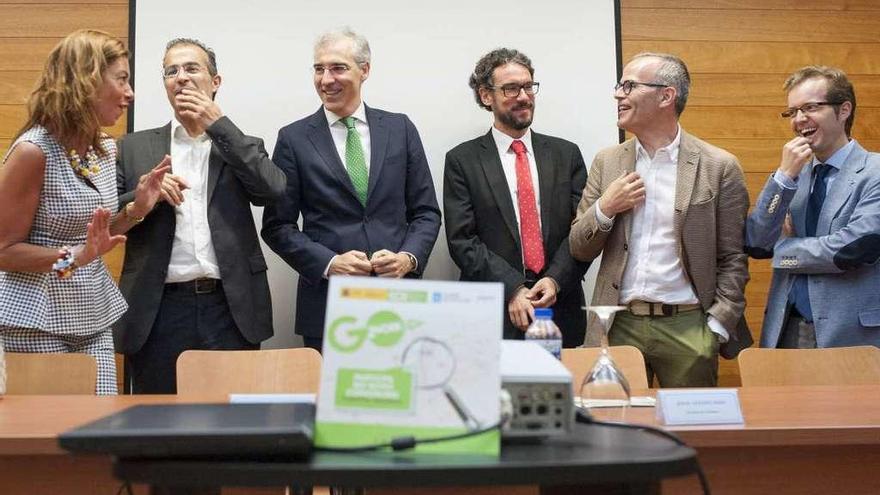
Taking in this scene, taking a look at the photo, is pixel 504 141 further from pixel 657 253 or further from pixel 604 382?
pixel 604 382

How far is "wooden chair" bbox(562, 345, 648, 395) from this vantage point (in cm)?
276

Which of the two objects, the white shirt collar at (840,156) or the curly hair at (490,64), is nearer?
the white shirt collar at (840,156)

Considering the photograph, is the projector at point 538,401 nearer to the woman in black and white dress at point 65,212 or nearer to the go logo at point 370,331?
the go logo at point 370,331

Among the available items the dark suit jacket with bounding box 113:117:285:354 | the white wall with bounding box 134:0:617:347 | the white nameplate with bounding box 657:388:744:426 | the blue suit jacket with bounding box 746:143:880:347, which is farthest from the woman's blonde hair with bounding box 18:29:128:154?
the blue suit jacket with bounding box 746:143:880:347

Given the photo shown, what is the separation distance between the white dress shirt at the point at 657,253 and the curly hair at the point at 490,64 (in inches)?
31.8

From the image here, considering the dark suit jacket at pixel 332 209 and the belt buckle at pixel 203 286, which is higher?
the dark suit jacket at pixel 332 209

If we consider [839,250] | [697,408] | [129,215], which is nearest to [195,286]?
[129,215]

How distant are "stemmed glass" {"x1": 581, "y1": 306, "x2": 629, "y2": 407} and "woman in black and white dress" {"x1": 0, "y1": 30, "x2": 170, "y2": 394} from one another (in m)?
1.49

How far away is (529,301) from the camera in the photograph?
358 centimetres

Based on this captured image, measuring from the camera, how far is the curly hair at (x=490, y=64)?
4000 millimetres

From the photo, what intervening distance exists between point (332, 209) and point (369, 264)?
1.04 feet

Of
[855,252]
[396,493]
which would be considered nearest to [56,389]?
[396,493]

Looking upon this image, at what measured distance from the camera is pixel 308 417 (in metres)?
1.21

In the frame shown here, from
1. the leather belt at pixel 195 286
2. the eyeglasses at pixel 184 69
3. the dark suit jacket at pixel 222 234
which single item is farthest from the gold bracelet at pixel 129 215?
the eyeglasses at pixel 184 69
